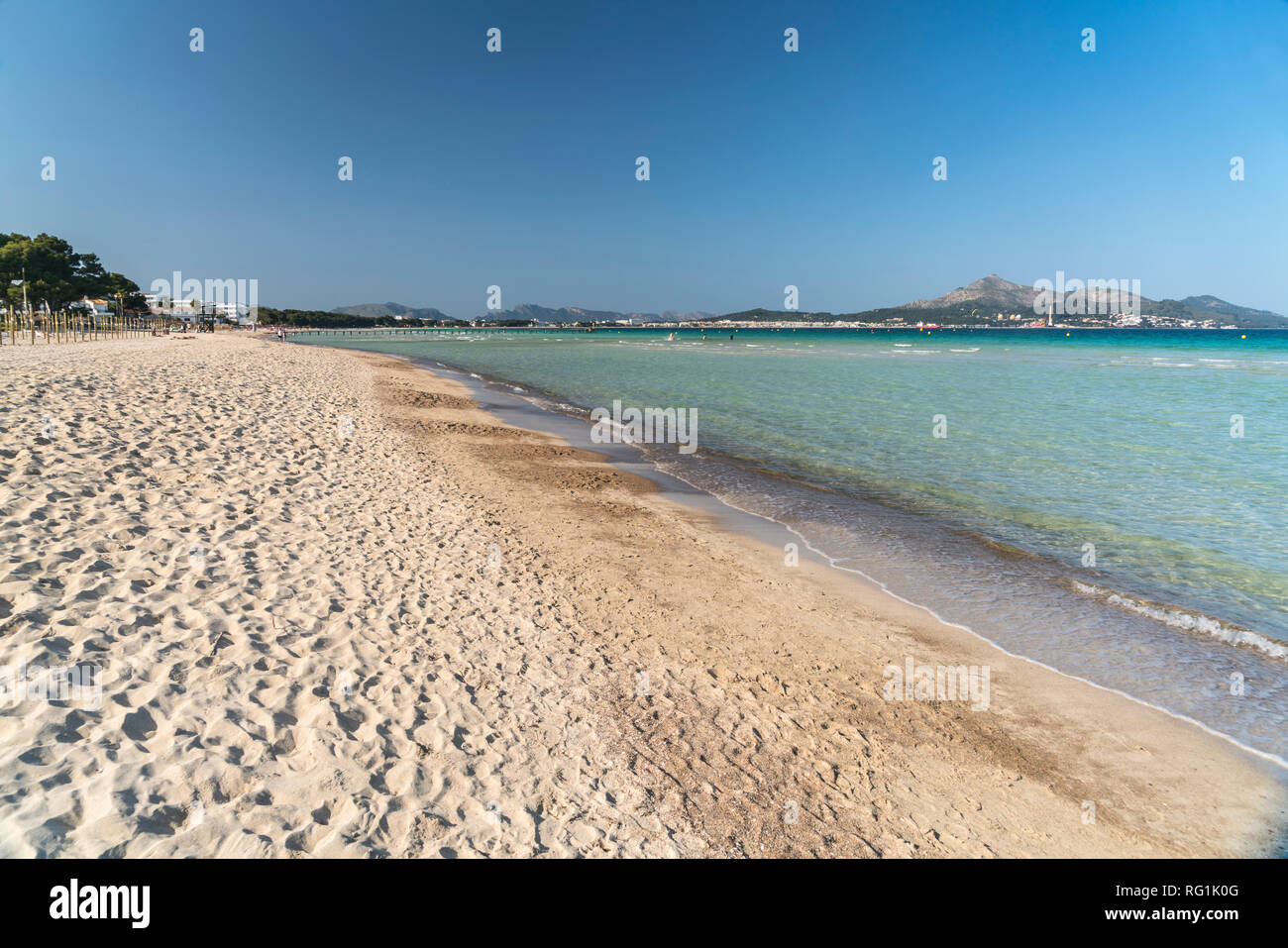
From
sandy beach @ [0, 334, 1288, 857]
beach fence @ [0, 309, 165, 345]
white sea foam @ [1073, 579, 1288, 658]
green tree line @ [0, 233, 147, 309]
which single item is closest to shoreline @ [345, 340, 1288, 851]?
sandy beach @ [0, 334, 1288, 857]

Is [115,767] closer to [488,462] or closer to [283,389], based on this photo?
[488,462]

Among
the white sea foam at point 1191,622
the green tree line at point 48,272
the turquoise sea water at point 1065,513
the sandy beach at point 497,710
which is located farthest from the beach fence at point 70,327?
the white sea foam at point 1191,622

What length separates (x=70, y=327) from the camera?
52000mm

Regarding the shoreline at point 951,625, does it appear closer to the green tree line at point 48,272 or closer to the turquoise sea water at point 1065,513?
the turquoise sea water at point 1065,513

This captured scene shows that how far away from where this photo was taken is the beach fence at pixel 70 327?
4091 centimetres

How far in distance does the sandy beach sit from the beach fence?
4268 centimetres

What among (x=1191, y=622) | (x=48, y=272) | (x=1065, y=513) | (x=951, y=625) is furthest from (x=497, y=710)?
(x=48, y=272)

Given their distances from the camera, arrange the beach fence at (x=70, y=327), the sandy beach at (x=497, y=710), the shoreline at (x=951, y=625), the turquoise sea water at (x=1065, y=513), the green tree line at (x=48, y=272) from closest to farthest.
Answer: the sandy beach at (x=497, y=710) < the shoreline at (x=951, y=625) < the turquoise sea water at (x=1065, y=513) < the beach fence at (x=70, y=327) < the green tree line at (x=48, y=272)

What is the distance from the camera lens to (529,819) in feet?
11.9

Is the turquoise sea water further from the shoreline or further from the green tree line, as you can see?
the green tree line

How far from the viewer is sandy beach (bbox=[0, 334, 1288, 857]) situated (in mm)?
3504

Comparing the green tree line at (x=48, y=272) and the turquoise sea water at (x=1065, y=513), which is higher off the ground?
the green tree line at (x=48, y=272)

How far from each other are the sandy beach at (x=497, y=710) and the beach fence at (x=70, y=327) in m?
42.7
